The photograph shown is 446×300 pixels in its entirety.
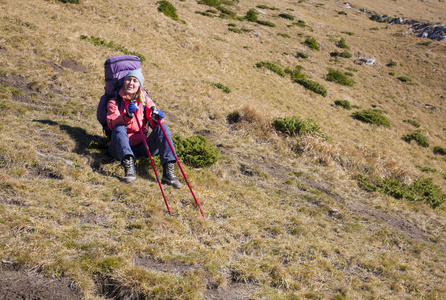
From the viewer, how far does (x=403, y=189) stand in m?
10.0

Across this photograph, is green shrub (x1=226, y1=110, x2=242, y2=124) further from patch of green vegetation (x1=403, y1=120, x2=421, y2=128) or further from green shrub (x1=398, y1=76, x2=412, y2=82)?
green shrub (x1=398, y1=76, x2=412, y2=82)

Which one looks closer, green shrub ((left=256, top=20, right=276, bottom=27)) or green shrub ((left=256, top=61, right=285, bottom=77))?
green shrub ((left=256, top=61, right=285, bottom=77))

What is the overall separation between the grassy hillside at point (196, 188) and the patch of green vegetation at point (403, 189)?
0.20 ft

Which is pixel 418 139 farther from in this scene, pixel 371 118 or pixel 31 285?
pixel 31 285

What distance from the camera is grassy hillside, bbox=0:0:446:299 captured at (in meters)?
3.79

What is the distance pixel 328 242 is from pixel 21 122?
666cm

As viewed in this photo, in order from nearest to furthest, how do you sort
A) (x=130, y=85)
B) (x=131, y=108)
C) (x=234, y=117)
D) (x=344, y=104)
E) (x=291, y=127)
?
(x=131, y=108)
(x=130, y=85)
(x=291, y=127)
(x=234, y=117)
(x=344, y=104)

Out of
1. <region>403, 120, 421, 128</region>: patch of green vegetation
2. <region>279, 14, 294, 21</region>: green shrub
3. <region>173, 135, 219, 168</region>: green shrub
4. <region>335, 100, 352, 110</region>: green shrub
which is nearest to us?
<region>173, 135, 219, 168</region>: green shrub

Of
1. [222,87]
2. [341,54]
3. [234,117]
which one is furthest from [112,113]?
[341,54]

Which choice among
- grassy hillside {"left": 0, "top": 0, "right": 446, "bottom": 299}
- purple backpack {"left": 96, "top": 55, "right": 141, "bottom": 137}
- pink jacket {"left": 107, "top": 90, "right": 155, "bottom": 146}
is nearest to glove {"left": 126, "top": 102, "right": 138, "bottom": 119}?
pink jacket {"left": 107, "top": 90, "right": 155, "bottom": 146}

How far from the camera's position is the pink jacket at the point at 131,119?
5.54 meters

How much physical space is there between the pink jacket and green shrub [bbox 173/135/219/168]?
1335 mm

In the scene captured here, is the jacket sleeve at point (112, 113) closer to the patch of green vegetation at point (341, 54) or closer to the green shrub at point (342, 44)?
the patch of green vegetation at point (341, 54)

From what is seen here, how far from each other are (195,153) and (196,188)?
1343 mm
